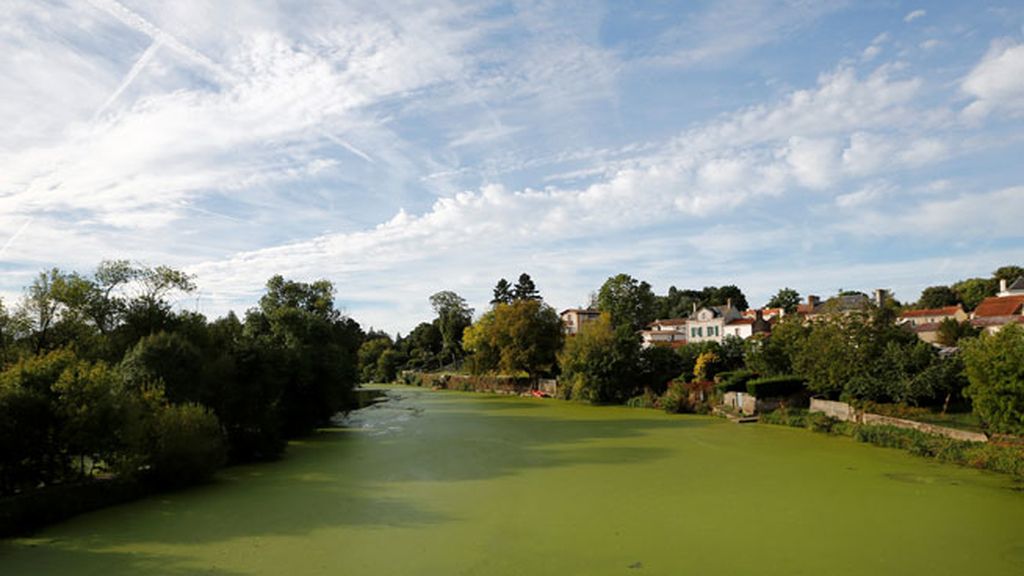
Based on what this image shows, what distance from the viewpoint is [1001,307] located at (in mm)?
40531

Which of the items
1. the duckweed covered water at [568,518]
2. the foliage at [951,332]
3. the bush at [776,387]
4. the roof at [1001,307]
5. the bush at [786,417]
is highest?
the roof at [1001,307]

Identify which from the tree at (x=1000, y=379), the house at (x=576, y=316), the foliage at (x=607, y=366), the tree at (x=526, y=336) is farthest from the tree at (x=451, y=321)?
the tree at (x=1000, y=379)

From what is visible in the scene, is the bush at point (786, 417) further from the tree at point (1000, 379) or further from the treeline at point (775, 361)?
the tree at point (1000, 379)

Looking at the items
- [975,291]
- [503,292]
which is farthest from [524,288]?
[975,291]

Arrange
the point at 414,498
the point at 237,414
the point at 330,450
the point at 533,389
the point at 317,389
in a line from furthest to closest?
1. the point at 533,389
2. the point at 317,389
3. the point at 330,450
4. the point at 237,414
5. the point at 414,498

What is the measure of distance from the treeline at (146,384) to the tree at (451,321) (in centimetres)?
4064

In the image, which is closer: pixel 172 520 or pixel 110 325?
pixel 172 520

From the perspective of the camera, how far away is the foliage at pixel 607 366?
111 ft

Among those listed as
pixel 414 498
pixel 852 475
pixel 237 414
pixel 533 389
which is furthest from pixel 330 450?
pixel 533 389

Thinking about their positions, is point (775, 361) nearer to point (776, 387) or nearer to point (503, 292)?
point (776, 387)

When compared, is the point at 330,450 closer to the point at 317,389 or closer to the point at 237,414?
the point at 237,414

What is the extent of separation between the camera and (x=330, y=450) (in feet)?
66.0

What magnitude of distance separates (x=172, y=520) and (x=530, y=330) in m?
34.3

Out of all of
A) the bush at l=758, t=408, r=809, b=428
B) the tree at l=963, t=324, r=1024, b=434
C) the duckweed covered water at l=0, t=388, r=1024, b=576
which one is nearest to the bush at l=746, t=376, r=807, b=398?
Result: the bush at l=758, t=408, r=809, b=428
